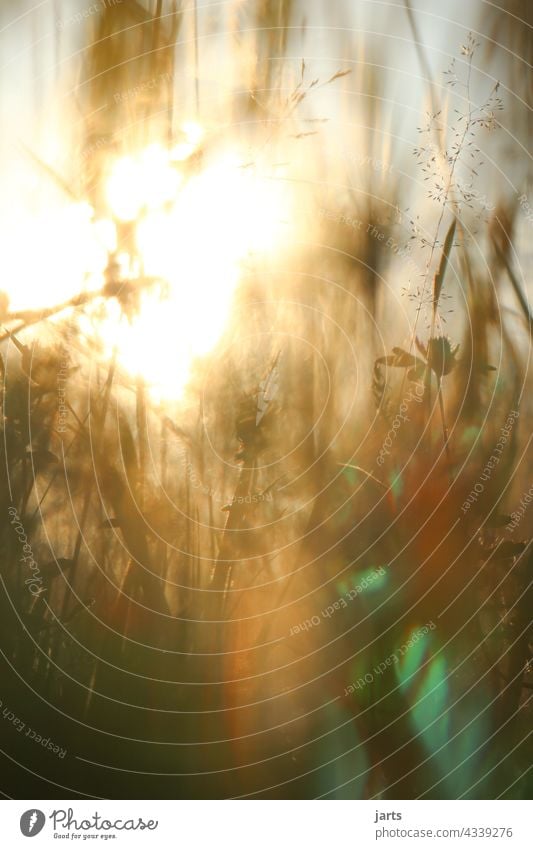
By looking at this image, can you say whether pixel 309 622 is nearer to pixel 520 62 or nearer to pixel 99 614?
pixel 99 614
